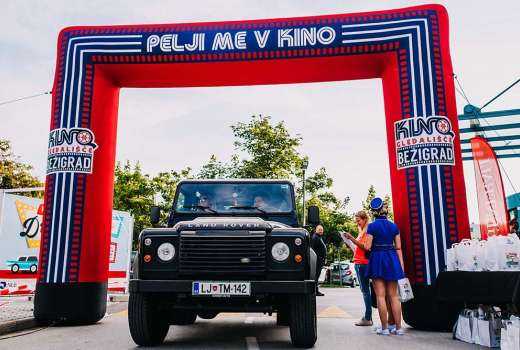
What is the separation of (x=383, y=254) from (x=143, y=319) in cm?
330

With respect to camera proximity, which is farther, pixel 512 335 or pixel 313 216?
pixel 313 216

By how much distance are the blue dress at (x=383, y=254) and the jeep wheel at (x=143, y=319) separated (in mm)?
2957

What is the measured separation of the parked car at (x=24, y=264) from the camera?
1120cm

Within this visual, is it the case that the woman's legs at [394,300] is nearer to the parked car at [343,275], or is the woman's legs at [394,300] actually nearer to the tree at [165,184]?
the parked car at [343,275]

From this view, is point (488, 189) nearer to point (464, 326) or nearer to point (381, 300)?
point (464, 326)

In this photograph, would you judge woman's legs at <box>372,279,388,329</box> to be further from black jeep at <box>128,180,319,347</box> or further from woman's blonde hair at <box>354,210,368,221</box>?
black jeep at <box>128,180,319,347</box>

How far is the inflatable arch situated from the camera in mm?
7586

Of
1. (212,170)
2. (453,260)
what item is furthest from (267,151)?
(453,260)

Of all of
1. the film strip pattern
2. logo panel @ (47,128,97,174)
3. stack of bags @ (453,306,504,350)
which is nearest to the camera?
stack of bags @ (453,306,504,350)

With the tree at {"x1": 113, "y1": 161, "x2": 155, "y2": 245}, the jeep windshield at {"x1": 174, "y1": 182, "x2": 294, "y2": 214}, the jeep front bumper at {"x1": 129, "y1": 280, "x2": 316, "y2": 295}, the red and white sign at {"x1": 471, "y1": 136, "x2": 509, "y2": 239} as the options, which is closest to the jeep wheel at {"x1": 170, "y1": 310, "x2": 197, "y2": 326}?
the jeep windshield at {"x1": 174, "y1": 182, "x2": 294, "y2": 214}

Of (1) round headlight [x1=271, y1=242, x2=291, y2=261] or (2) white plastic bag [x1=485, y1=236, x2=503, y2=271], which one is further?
(2) white plastic bag [x1=485, y1=236, x2=503, y2=271]

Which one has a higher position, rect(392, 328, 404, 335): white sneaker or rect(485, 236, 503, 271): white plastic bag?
rect(485, 236, 503, 271): white plastic bag

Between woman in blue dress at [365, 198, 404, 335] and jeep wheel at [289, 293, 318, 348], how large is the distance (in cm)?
177

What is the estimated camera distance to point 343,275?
30500 mm
